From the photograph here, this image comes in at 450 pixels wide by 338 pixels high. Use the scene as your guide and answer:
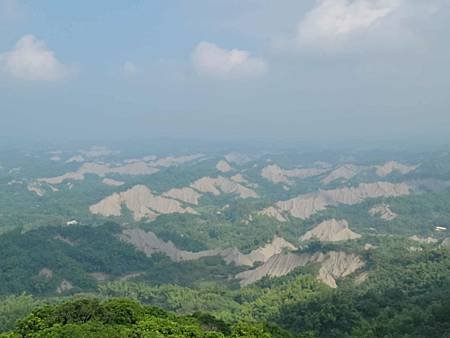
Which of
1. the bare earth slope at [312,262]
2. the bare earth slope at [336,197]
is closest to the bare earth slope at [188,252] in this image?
the bare earth slope at [312,262]

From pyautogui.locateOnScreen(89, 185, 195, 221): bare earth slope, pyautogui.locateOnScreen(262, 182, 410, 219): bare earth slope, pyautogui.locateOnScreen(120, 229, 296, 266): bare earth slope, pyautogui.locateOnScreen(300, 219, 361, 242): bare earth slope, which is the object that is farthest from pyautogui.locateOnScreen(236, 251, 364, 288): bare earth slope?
pyautogui.locateOnScreen(89, 185, 195, 221): bare earth slope

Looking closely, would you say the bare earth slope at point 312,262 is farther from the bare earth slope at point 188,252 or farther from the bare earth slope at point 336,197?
the bare earth slope at point 336,197

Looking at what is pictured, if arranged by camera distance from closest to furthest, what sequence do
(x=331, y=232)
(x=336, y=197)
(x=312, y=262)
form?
(x=312, y=262), (x=331, y=232), (x=336, y=197)

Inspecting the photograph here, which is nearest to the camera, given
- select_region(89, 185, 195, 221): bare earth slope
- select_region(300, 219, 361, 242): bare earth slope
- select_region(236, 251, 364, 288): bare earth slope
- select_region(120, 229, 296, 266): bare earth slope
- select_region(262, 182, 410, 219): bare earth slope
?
select_region(236, 251, 364, 288): bare earth slope

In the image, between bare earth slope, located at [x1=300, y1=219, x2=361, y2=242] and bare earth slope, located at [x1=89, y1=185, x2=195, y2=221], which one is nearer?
bare earth slope, located at [x1=300, y1=219, x2=361, y2=242]

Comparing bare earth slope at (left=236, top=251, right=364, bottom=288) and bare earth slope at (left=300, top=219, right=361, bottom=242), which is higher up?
bare earth slope at (left=236, top=251, right=364, bottom=288)

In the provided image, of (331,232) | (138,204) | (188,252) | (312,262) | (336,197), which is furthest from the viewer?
(336,197)

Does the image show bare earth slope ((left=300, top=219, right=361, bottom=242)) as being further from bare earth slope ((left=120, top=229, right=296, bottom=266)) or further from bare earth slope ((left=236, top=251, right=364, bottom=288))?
bare earth slope ((left=236, top=251, right=364, bottom=288))

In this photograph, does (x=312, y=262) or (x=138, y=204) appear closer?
(x=312, y=262)

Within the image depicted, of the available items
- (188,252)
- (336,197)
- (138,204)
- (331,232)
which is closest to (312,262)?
(188,252)

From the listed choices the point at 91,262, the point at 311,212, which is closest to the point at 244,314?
the point at 91,262

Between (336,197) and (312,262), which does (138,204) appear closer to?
(336,197)

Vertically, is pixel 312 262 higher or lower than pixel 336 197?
higher

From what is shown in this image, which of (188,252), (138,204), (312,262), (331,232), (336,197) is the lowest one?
(188,252)
